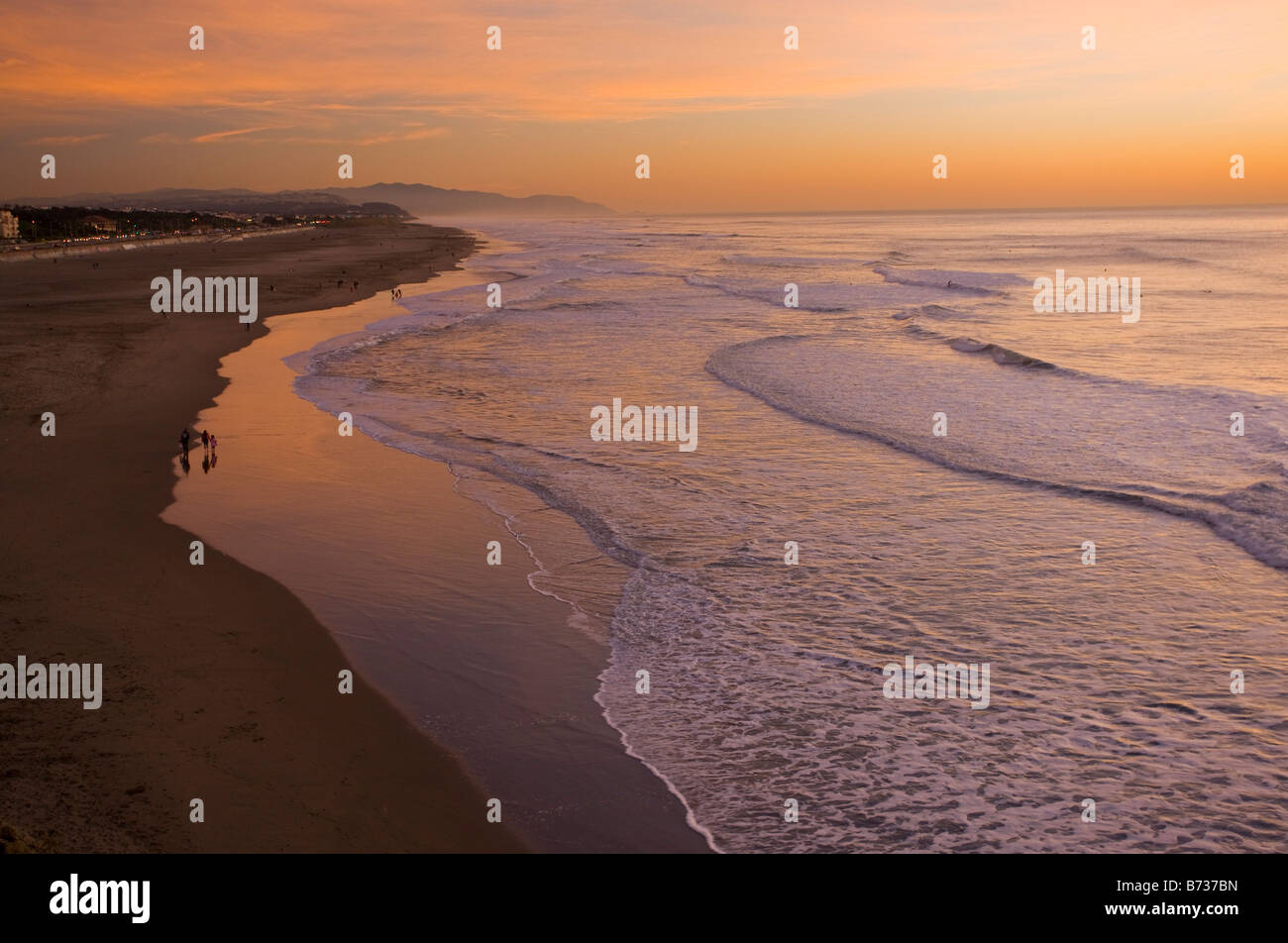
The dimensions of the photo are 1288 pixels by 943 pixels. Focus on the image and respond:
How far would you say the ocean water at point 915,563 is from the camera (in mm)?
7020

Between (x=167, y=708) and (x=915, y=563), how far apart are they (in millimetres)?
8512

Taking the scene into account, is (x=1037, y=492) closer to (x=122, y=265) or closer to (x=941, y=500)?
(x=941, y=500)

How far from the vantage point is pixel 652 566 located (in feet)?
38.0

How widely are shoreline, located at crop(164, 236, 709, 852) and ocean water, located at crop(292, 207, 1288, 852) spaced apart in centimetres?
33

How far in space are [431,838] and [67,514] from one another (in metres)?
9.01

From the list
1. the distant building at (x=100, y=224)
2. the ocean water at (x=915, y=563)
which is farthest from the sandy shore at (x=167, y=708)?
the distant building at (x=100, y=224)

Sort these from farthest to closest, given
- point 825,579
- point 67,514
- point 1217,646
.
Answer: point 67,514, point 825,579, point 1217,646

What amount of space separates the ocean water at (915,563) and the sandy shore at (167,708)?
2190 mm

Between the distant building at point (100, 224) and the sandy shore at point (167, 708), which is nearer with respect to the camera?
the sandy shore at point (167, 708)

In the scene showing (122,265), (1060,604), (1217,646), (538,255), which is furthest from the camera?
(538,255)
